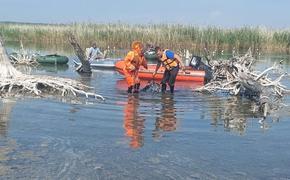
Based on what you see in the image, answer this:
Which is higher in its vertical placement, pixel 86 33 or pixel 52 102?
pixel 86 33

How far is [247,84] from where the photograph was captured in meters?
16.1

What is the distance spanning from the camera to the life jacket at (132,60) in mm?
16156

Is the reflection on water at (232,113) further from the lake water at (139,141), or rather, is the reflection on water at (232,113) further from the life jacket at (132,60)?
the life jacket at (132,60)

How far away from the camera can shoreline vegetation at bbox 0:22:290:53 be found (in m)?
41.1

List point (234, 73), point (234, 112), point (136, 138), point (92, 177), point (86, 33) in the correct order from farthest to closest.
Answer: point (86, 33)
point (234, 73)
point (234, 112)
point (136, 138)
point (92, 177)

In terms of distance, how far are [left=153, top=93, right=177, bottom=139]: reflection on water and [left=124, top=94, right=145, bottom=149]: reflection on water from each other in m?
0.32

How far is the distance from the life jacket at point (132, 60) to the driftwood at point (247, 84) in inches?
102

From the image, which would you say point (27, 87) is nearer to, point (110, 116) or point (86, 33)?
point (110, 116)

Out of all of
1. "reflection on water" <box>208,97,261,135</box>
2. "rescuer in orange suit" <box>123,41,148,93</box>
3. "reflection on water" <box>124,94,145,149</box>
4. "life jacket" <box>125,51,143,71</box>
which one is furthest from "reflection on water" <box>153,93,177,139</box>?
"life jacket" <box>125,51,143,71</box>

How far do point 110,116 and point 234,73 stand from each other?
6.00m

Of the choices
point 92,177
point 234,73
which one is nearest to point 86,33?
point 234,73

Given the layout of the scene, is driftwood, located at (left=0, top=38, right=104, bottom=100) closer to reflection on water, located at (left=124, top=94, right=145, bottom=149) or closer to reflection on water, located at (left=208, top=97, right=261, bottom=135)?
reflection on water, located at (left=124, top=94, right=145, bottom=149)

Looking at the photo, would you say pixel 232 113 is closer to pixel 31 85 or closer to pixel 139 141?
pixel 139 141

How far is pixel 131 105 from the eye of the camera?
14.2 meters
